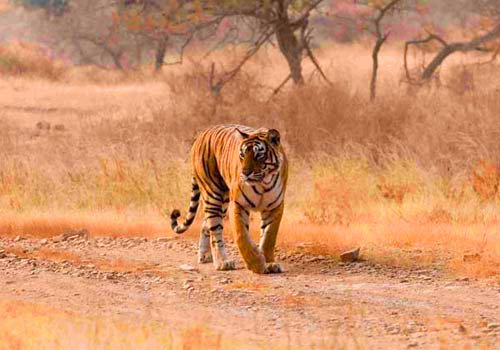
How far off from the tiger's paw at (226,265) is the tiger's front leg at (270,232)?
0.28m

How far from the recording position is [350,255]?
1065cm

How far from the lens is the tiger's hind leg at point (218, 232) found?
10242 mm

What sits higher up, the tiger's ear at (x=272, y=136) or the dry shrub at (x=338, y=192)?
the tiger's ear at (x=272, y=136)

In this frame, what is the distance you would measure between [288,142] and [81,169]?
3037 mm

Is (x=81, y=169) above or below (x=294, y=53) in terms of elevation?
Result: below

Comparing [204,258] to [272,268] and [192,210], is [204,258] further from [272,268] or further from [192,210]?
[272,268]

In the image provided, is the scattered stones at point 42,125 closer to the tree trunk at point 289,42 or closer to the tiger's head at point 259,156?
the tree trunk at point 289,42

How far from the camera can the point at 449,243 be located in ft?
36.6

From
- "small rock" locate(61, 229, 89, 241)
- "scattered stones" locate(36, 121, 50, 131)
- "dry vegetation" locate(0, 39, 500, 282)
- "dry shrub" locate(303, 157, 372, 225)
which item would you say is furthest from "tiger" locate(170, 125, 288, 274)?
"scattered stones" locate(36, 121, 50, 131)

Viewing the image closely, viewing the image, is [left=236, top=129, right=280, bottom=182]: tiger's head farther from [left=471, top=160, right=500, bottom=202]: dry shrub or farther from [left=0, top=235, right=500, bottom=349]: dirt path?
[left=471, top=160, right=500, bottom=202]: dry shrub

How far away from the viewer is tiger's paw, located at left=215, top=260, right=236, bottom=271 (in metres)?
10.2

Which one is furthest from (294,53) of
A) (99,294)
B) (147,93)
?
(99,294)

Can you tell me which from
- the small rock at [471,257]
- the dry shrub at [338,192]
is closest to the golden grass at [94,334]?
the small rock at [471,257]

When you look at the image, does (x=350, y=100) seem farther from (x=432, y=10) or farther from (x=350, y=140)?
(x=432, y=10)
